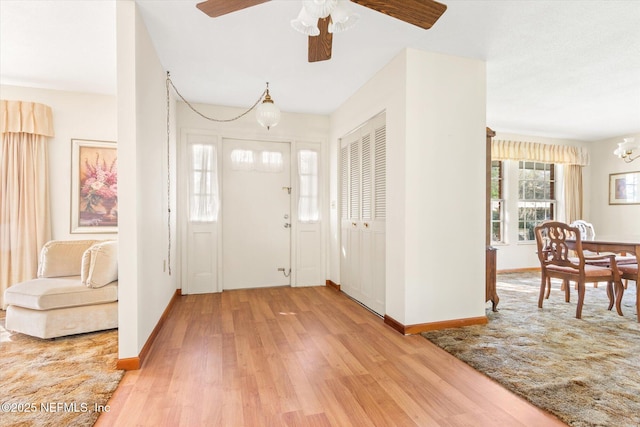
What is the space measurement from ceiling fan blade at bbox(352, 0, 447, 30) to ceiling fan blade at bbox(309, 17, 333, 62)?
0.25 meters

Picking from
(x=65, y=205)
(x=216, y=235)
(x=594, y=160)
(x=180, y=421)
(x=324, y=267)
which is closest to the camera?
(x=180, y=421)

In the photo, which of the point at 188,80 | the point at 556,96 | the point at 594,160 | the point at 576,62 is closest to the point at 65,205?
the point at 188,80

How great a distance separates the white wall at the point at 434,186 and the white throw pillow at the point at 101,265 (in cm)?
258

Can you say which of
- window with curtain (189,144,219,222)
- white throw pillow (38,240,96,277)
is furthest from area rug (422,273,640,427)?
white throw pillow (38,240,96,277)

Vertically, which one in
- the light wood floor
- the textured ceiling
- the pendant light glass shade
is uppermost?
the textured ceiling

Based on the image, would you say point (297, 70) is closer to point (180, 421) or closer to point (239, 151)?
point (239, 151)

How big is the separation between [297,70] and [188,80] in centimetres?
123

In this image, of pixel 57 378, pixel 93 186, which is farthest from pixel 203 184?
pixel 57 378

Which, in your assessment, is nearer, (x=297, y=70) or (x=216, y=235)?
(x=297, y=70)

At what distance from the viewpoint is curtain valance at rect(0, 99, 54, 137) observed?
3.51m

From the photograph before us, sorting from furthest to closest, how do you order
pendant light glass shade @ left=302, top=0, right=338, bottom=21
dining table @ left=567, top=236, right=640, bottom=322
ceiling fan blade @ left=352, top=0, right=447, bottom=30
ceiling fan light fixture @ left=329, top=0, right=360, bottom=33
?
dining table @ left=567, top=236, right=640, bottom=322, ceiling fan blade @ left=352, top=0, right=447, bottom=30, ceiling fan light fixture @ left=329, top=0, right=360, bottom=33, pendant light glass shade @ left=302, top=0, right=338, bottom=21

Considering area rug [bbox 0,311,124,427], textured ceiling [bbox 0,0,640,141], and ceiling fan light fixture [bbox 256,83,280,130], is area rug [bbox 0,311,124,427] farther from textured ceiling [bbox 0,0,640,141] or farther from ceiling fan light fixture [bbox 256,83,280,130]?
textured ceiling [bbox 0,0,640,141]

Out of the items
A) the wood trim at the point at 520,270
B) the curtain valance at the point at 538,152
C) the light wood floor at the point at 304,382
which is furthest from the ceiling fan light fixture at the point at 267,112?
the wood trim at the point at 520,270

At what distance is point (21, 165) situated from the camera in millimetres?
3568
